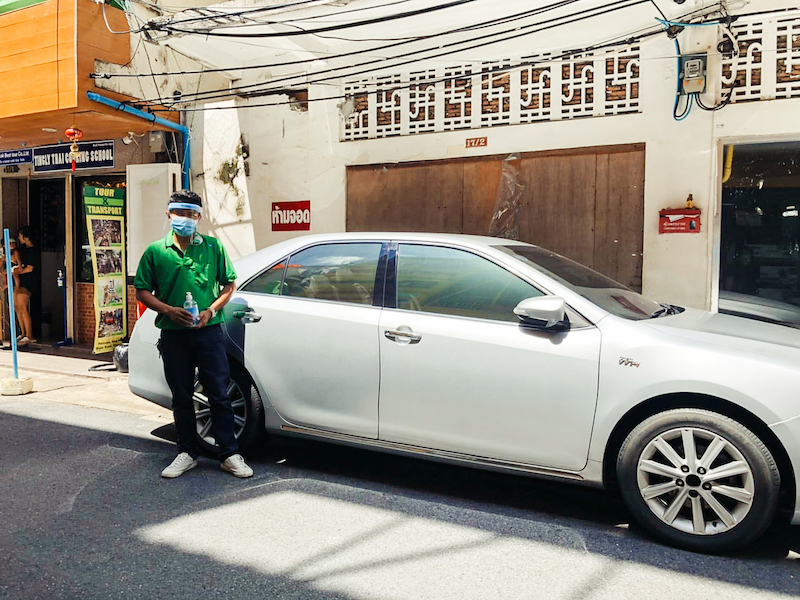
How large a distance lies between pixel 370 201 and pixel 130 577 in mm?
6495

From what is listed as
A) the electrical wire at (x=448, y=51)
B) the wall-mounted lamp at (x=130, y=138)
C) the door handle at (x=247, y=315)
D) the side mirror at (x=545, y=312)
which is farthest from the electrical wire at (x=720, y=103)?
the wall-mounted lamp at (x=130, y=138)

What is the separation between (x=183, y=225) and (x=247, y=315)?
29.3 inches

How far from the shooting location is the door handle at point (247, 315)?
16.1ft

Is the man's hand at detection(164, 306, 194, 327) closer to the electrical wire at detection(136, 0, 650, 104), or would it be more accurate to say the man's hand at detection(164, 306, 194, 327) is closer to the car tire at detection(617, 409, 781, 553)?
the car tire at detection(617, 409, 781, 553)

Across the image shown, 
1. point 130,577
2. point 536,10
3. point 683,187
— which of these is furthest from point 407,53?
point 130,577

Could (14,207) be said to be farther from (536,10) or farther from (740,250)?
(740,250)

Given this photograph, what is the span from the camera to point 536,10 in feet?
24.7

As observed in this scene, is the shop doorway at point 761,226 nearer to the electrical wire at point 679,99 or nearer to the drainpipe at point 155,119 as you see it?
the electrical wire at point 679,99

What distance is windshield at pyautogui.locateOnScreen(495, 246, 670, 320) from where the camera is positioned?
4.23m

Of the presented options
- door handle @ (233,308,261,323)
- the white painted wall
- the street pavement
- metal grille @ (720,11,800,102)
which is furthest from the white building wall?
door handle @ (233,308,261,323)

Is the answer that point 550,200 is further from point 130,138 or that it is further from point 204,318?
point 130,138

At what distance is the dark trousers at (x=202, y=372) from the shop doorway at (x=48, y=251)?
8227 mm

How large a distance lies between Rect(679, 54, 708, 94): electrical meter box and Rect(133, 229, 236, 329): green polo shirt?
16.6 ft

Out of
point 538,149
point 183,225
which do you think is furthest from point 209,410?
point 538,149
